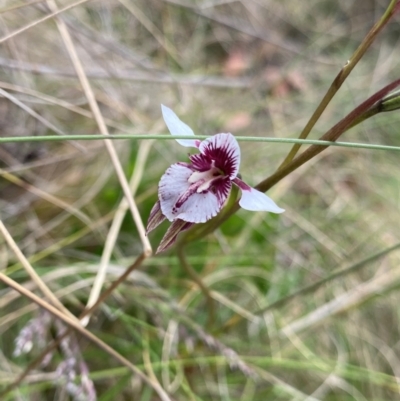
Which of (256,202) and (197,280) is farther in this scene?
(197,280)

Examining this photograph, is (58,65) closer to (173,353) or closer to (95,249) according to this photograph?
(95,249)

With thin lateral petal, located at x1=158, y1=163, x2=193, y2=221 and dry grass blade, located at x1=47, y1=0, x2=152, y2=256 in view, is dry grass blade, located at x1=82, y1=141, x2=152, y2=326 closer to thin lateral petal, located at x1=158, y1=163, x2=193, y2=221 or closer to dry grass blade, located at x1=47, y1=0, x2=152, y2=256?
dry grass blade, located at x1=47, y1=0, x2=152, y2=256

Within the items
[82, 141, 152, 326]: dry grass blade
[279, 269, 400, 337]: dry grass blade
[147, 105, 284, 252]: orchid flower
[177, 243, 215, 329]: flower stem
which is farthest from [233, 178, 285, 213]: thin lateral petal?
[279, 269, 400, 337]: dry grass blade

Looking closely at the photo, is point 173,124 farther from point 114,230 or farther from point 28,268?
point 114,230

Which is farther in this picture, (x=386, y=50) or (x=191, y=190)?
(x=386, y=50)

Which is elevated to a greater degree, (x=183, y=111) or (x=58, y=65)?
(x=183, y=111)

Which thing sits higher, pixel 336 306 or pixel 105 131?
pixel 336 306

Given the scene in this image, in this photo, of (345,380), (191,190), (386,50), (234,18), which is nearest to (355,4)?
(386,50)

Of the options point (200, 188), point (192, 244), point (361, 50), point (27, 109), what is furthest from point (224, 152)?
point (192, 244)
